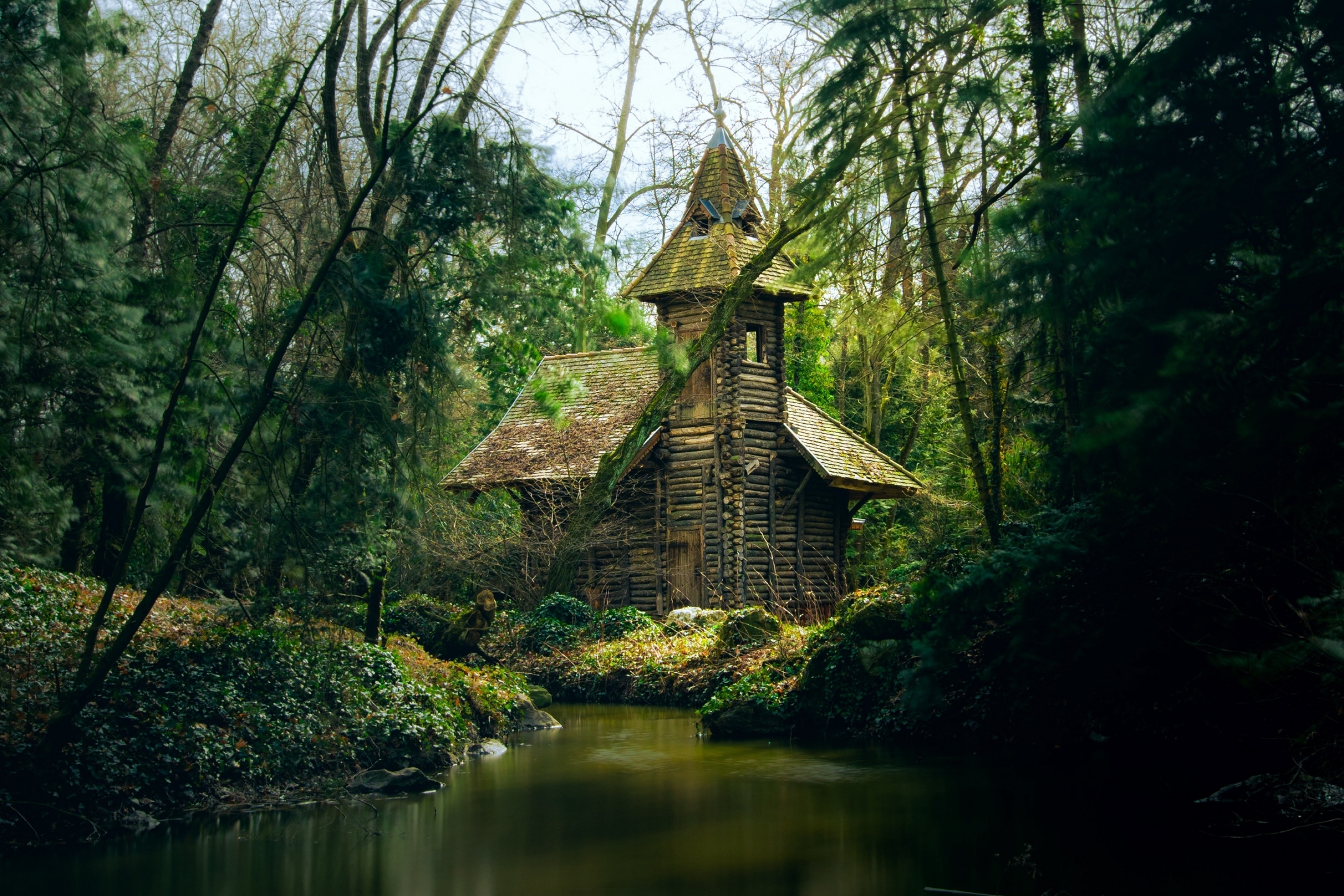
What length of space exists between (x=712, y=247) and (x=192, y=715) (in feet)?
53.0

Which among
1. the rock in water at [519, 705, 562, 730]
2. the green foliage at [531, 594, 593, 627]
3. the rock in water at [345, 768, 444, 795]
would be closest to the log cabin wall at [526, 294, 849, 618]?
the green foliage at [531, 594, 593, 627]

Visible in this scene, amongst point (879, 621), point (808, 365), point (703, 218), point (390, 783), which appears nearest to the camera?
point (390, 783)

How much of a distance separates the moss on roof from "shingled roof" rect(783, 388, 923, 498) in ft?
10.1

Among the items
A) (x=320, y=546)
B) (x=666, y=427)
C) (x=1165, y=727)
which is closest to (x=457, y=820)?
(x=320, y=546)

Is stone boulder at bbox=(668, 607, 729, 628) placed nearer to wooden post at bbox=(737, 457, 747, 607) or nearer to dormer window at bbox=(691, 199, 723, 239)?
wooden post at bbox=(737, 457, 747, 607)

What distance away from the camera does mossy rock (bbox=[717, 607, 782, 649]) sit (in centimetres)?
1667

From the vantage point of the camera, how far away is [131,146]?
927 cm

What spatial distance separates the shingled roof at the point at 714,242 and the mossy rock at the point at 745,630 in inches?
322

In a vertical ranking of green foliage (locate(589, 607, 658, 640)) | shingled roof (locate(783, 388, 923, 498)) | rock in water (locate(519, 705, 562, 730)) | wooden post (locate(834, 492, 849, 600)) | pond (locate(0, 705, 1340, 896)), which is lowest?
pond (locate(0, 705, 1340, 896))

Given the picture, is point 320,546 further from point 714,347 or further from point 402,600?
point 714,347

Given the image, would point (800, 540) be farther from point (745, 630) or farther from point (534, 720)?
point (534, 720)

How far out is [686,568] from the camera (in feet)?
74.6

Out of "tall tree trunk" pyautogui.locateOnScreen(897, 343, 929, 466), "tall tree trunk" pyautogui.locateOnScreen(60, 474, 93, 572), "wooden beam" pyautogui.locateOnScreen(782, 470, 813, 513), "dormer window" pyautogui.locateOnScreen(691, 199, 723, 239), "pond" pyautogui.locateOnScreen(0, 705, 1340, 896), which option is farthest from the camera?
"tall tree trunk" pyautogui.locateOnScreen(897, 343, 929, 466)

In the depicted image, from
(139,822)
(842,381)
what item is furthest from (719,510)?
(139,822)
